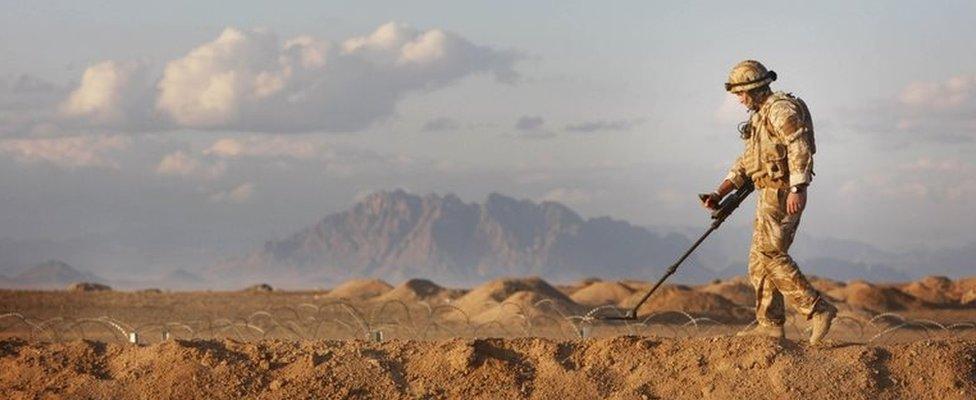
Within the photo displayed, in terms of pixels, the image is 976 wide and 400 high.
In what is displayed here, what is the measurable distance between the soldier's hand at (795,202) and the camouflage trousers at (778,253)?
0.38ft

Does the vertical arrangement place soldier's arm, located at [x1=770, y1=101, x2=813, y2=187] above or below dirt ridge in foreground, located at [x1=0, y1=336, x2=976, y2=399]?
above

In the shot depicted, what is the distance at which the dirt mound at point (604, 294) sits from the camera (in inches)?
1768

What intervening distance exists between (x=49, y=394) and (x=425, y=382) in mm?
2707

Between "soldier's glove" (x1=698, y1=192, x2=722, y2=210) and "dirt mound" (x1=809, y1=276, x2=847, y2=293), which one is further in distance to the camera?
"dirt mound" (x1=809, y1=276, x2=847, y2=293)

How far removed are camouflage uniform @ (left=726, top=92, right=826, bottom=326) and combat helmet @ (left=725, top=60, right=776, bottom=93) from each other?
0.15 m

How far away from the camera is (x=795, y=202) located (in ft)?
36.7

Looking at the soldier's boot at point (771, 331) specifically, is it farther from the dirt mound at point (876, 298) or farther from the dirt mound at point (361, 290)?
the dirt mound at point (361, 290)

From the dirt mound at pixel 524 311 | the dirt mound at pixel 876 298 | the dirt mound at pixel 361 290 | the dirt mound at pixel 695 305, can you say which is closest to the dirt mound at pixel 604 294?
the dirt mound at pixel 695 305

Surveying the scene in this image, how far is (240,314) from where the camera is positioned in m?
38.4

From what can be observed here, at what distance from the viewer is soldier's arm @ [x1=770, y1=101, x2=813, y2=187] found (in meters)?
11.1

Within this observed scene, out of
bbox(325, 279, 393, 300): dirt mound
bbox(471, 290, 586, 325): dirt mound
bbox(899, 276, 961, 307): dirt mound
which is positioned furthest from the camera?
bbox(899, 276, 961, 307): dirt mound

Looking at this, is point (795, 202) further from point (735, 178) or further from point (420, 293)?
point (420, 293)

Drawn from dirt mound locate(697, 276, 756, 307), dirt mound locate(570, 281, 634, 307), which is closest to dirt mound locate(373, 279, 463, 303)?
dirt mound locate(570, 281, 634, 307)

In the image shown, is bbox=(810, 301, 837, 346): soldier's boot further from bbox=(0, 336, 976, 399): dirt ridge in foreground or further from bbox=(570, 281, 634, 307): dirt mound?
bbox=(570, 281, 634, 307): dirt mound
